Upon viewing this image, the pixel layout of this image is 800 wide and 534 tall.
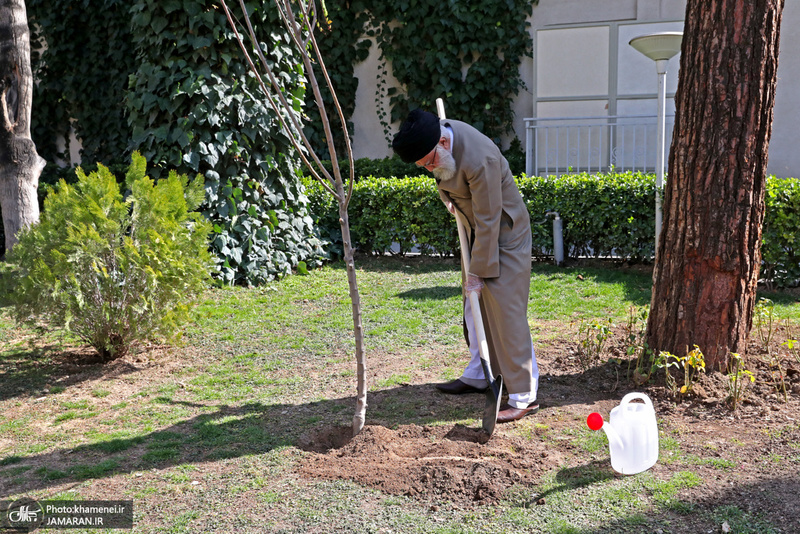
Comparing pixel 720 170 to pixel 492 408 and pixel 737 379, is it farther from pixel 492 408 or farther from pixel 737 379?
pixel 492 408

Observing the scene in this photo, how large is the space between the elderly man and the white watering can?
0.75 meters

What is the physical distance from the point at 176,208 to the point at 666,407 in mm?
3514

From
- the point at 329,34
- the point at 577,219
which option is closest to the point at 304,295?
the point at 577,219

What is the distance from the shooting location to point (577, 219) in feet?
25.4

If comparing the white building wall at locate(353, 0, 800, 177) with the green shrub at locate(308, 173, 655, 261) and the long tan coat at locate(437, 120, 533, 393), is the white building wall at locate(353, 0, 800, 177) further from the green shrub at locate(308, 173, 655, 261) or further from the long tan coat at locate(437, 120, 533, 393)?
the long tan coat at locate(437, 120, 533, 393)

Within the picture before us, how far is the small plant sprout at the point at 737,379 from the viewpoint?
3.68 metres

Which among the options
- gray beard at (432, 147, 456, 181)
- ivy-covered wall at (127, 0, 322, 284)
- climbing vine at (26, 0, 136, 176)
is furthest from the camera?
climbing vine at (26, 0, 136, 176)

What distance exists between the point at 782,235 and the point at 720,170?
3.17m

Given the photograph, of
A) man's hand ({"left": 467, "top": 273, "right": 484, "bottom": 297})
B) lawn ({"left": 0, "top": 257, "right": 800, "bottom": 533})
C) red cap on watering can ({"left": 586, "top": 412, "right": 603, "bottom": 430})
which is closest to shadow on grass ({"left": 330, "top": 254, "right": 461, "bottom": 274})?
lawn ({"left": 0, "top": 257, "right": 800, "bottom": 533})

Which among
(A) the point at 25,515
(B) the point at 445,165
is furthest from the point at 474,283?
(A) the point at 25,515

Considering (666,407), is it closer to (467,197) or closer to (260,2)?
(467,197)

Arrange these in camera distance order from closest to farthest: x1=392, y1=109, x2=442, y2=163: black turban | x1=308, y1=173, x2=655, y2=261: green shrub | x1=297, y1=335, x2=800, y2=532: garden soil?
x1=297, y1=335, x2=800, y2=532: garden soil, x1=392, y1=109, x2=442, y2=163: black turban, x1=308, y1=173, x2=655, y2=261: green shrub

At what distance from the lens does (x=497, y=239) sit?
367 centimetres

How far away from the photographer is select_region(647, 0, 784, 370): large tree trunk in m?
3.85
